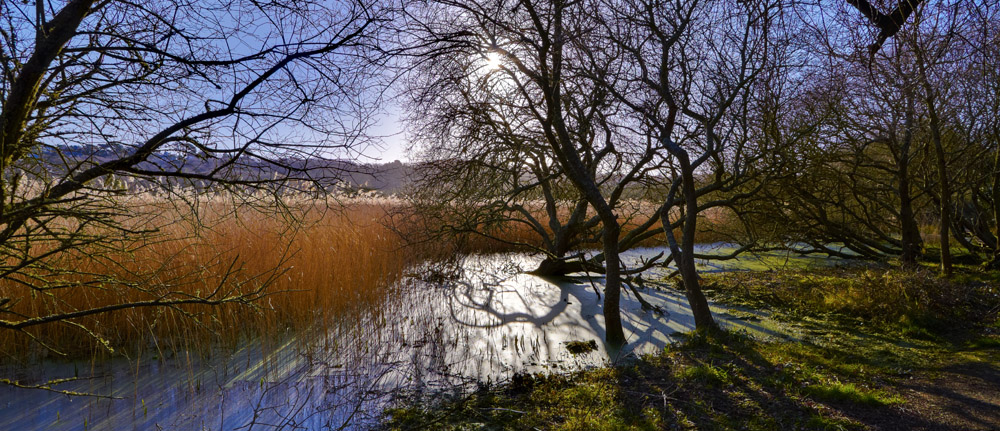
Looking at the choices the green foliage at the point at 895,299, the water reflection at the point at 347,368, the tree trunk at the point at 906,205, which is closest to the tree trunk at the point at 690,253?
the water reflection at the point at 347,368

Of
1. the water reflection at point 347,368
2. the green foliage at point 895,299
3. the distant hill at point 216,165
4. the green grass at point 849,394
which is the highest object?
the distant hill at point 216,165

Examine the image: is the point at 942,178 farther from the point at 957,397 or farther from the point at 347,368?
the point at 347,368

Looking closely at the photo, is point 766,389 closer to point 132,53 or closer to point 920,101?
point 132,53

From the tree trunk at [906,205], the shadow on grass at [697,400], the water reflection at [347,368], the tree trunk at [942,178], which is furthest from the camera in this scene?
the tree trunk at [906,205]

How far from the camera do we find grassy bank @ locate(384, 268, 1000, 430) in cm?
301

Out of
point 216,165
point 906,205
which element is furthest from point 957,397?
point 906,205

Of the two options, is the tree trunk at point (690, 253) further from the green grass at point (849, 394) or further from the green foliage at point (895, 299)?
the green foliage at point (895, 299)

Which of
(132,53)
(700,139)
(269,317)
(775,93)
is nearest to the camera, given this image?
(132,53)

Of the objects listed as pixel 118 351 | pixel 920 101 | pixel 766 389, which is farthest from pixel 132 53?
pixel 920 101

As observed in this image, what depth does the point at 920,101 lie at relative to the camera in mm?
5938

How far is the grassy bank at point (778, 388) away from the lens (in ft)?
9.87

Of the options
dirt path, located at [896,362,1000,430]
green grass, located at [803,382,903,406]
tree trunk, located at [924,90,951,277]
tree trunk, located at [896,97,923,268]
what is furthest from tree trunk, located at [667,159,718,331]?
tree trunk, located at [896,97,923,268]

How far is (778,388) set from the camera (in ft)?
11.3

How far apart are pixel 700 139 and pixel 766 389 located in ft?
13.2
